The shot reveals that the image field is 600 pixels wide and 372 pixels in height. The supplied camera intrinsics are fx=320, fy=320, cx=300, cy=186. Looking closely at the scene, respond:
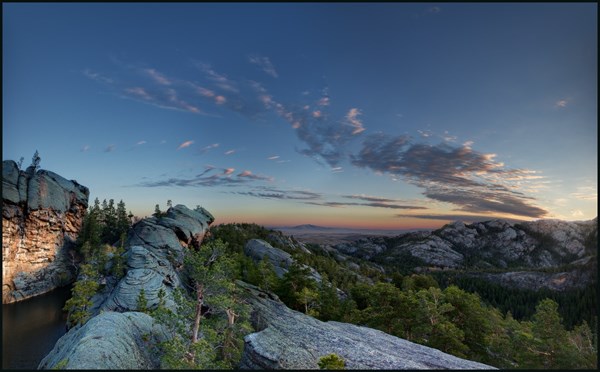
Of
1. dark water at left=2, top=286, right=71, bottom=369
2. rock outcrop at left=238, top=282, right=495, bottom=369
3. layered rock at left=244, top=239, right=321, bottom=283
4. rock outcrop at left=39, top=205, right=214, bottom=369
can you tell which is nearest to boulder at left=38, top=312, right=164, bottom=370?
rock outcrop at left=39, top=205, right=214, bottom=369

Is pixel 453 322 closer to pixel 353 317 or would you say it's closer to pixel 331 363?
pixel 353 317

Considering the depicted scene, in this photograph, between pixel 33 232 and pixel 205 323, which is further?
pixel 33 232

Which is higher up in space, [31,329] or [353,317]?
→ [353,317]

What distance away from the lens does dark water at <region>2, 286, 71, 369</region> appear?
137 ft

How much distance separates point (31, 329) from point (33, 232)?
40970 millimetres

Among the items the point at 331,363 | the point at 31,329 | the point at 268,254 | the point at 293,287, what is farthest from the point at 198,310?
the point at 268,254

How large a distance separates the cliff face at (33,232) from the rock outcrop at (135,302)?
28.1 meters

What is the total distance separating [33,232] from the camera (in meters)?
83.7

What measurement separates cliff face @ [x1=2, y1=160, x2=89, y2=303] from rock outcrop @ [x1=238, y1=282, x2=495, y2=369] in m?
76.3

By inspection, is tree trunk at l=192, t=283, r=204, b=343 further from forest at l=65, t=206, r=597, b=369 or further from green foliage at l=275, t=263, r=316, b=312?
green foliage at l=275, t=263, r=316, b=312

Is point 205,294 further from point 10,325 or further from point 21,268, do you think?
point 21,268

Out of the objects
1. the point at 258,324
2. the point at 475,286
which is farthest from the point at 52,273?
the point at 475,286

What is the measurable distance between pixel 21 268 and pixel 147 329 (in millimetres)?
82087

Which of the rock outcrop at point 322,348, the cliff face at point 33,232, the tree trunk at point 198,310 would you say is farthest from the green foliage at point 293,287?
the cliff face at point 33,232
